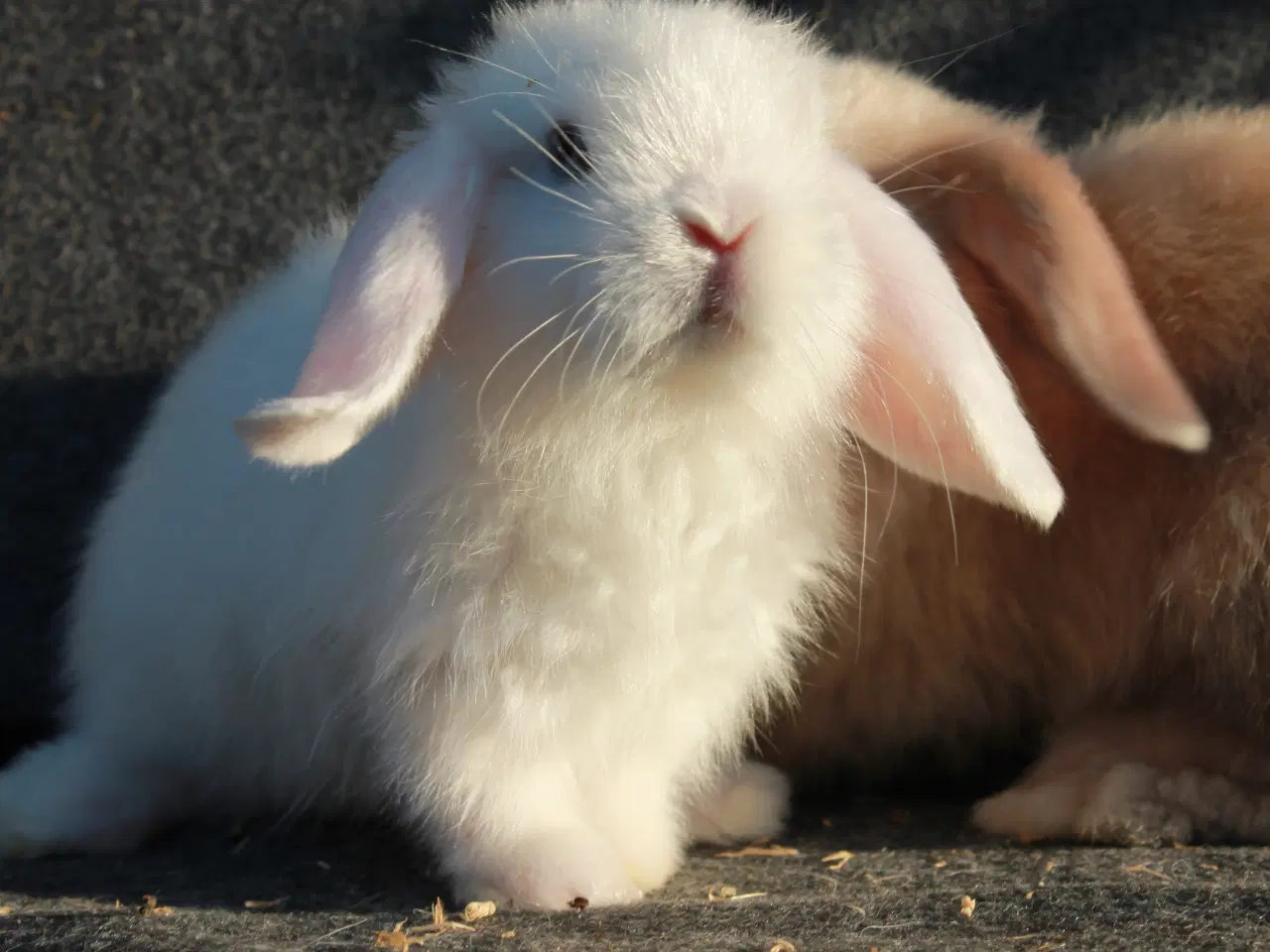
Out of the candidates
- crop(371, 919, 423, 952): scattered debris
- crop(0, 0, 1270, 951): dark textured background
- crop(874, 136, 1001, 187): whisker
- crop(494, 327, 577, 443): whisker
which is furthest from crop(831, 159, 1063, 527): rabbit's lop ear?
crop(0, 0, 1270, 951): dark textured background

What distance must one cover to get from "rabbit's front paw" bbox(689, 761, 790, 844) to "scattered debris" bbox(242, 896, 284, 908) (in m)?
0.33

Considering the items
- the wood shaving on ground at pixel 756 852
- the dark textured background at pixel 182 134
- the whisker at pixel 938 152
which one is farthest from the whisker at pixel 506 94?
the dark textured background at pixel 182 134

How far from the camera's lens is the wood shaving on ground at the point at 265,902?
0.92 metres

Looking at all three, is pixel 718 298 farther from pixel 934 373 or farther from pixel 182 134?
pixel 182 134

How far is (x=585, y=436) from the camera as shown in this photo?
2.84 ft

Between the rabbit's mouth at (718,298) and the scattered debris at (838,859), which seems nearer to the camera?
the rabbit's mouth at (718,298)

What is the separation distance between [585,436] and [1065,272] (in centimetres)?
41

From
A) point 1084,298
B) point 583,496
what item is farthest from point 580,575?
point 1084,298

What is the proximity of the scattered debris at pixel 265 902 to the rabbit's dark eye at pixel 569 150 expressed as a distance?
517 millimetres

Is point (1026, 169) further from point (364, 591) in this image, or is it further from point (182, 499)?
point (182, 499)

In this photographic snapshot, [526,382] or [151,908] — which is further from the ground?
[526,382]

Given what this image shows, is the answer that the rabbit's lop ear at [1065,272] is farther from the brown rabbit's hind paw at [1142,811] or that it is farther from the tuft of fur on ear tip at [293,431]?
the tuft of fur on ear tip at [293,431]

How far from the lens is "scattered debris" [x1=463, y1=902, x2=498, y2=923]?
0.86 metres

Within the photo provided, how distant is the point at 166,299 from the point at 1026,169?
1051 millimetres
